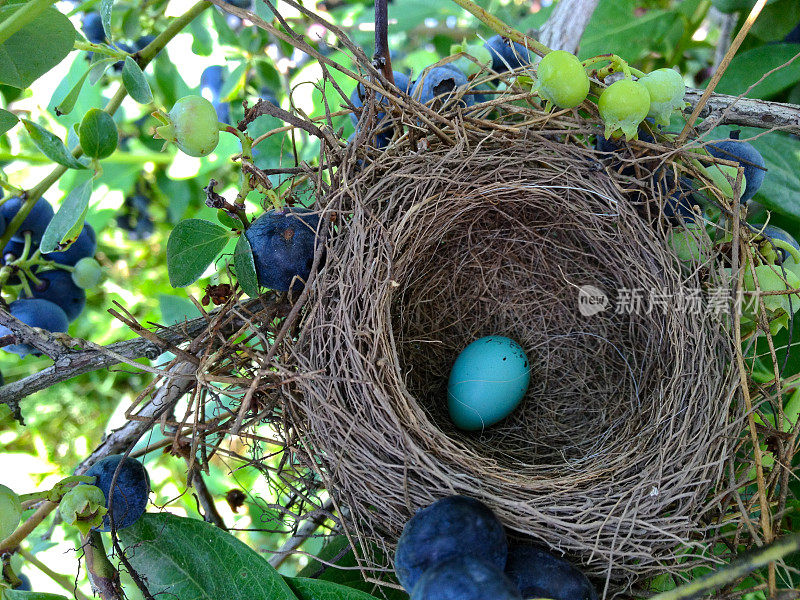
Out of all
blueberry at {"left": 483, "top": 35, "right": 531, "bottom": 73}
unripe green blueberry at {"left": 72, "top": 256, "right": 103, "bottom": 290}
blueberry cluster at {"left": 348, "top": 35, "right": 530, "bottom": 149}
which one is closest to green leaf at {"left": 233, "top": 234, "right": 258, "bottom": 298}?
blueberry cluster at {"left": 348, "top": 35, "right": 530, "bottom": 149}

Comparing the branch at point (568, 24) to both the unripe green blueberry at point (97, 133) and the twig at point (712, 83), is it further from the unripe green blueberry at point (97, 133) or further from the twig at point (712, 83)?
the unripe green blueberry at point (97, 133)

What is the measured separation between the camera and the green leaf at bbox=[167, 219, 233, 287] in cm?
79

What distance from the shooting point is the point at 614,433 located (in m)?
1.02

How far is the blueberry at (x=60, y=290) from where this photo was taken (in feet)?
3.16

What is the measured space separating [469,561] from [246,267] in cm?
44

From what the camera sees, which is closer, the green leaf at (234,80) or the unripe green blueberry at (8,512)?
the unripe green blueberry at (8,512)

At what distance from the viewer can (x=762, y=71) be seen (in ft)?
3.63

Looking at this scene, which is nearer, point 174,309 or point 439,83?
point 439,83

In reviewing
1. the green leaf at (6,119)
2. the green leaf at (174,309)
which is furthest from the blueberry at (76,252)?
the green leaf at (6,119)

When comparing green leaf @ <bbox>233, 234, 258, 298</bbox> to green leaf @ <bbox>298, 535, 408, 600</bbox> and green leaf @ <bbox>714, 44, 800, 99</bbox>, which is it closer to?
green leaf @ <bbox>298, 535, 408, 600</bbox>

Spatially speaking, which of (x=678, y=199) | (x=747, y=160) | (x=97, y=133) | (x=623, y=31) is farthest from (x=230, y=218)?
(x=623, y=31)

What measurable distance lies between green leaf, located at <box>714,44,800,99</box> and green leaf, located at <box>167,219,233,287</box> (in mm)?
978

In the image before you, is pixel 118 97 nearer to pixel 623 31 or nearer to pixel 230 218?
pixel 230 218

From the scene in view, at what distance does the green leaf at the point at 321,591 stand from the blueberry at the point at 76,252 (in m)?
0.63
